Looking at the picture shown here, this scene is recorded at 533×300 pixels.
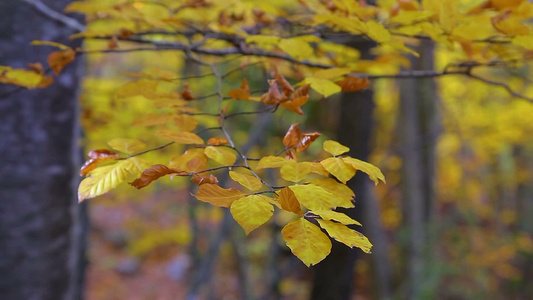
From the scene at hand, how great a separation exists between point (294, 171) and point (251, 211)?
146 mm

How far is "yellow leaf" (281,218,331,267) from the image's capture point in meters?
0.65

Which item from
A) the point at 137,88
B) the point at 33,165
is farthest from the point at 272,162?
the point at 33,165

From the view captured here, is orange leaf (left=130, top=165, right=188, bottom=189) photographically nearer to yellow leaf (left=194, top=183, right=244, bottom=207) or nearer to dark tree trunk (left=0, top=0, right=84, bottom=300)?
yellow leaf (left=194, top=183, right=244, bottom=207)

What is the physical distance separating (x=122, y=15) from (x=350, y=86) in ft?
2.92

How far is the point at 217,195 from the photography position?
0.71 meters

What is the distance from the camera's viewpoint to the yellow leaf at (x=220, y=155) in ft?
2.79

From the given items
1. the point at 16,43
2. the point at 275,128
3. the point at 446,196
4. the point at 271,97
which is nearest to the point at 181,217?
the point at 275,128

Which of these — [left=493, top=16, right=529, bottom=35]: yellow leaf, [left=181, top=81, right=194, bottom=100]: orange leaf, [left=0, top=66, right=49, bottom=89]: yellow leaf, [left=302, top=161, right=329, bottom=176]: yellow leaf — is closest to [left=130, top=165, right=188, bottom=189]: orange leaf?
[left=302, top=161, right=329, bottom=176]: yellow leaf

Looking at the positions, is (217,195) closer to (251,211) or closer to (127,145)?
(251,211)

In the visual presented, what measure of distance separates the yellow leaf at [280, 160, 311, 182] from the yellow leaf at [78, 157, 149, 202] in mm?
339

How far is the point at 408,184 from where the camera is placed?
5441mm

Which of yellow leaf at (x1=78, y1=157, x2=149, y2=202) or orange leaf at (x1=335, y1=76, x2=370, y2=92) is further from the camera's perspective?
orange leaf at (x1=335, y1=76, x2=370, y2=92)

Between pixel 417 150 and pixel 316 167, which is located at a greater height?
pixel 316 167

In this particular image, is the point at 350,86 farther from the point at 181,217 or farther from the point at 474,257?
the point at 181,217
